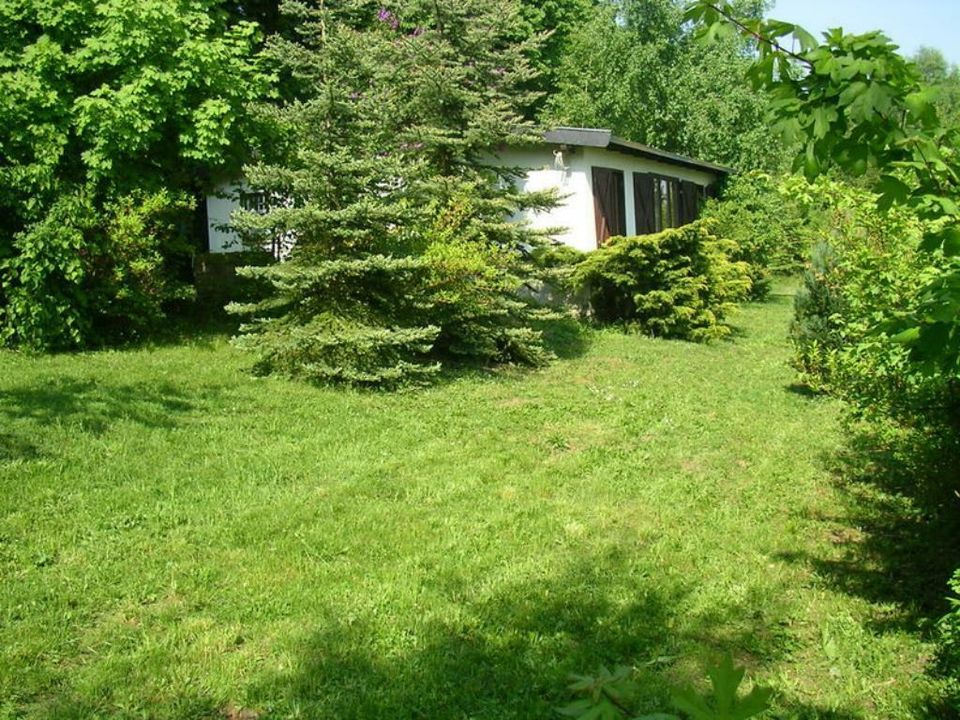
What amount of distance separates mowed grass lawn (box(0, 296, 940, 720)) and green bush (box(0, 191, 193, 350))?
117 centimetres

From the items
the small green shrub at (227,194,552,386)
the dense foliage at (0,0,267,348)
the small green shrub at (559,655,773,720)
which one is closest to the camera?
the small green shrub at (559,655,773,720)

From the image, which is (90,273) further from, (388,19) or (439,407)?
(388,19)

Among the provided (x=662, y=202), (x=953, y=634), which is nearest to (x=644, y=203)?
(x=662, y=202)

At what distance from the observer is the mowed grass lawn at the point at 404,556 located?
Answer: 374cm

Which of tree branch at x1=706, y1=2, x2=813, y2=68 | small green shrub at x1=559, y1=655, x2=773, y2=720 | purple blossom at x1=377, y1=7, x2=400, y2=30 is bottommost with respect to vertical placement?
small green shrub at x1=559, y1=655, x2=773, y2=720

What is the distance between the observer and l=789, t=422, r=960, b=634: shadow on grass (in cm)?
489

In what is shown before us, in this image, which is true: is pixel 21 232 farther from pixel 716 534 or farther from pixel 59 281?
pixel 716 534

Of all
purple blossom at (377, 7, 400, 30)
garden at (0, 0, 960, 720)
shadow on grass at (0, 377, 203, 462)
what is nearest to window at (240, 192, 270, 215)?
garden at (0, 0, 960, 720)

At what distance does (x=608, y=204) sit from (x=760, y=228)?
5.88 meters

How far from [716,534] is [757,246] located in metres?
15.0

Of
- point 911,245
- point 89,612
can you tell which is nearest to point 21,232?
point 89,612

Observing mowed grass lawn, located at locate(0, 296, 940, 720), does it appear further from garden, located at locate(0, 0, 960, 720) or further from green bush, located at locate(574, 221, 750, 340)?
green bush, located at locate(574, 221, 750, 340)

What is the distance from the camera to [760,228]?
19.8 metres

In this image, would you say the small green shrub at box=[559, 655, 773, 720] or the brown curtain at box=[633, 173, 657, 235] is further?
the brown curtain at box=[633, 173, 657, 235]
